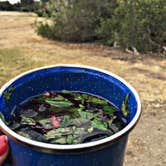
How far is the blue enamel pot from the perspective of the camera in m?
1.18

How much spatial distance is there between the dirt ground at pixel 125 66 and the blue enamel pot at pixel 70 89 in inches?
48.6

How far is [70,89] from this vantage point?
171cm

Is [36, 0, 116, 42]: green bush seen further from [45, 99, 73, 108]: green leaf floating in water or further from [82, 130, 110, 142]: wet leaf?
[82, 130, 110, 142]: wet leaf

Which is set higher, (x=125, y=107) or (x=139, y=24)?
(x=125, y=107)

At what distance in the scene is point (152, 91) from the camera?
12.5ft

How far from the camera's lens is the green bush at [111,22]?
496 centimetres

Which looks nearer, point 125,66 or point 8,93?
point 8,93

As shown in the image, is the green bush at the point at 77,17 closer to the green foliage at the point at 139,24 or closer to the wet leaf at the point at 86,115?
the green foliage at the point at 139,24

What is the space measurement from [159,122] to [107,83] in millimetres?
1811

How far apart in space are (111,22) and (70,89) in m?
3.73

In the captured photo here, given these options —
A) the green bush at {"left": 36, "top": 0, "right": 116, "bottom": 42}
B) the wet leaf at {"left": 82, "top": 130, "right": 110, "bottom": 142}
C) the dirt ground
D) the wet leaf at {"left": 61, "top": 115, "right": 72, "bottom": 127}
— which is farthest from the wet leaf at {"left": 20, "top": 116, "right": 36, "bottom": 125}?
the green bush at {"left": 36, "top": 0, "right": 116, "bottom": 42}

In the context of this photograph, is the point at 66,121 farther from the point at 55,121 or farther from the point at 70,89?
the point at 70,89

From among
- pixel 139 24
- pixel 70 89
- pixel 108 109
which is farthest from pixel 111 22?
pixel 108 109

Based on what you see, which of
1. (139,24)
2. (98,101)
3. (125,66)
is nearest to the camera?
(98,101)
